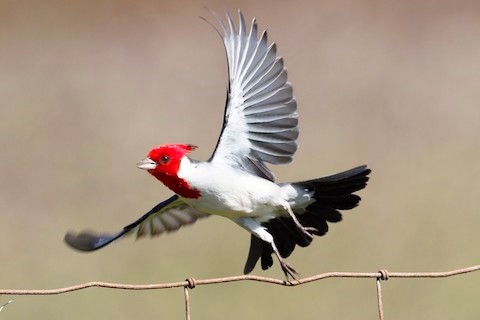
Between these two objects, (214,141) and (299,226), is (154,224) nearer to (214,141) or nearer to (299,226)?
(299,226)

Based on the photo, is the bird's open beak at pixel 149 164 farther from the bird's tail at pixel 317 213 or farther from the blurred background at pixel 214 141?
the blurred background at pixel 214 141

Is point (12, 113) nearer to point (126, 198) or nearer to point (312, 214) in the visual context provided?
point (126, 198)

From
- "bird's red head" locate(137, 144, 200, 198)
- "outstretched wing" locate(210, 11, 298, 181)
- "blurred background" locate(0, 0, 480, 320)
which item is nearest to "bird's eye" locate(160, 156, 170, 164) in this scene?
"bird's red head" locate(137, 144, 200, 198)

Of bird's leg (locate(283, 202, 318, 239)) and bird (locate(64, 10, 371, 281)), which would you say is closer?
bird (locate(64, 10, 371, 281))

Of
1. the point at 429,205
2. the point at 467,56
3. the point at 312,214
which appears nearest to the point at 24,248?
the point at 429,205

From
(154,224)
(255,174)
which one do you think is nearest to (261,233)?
(255,174)

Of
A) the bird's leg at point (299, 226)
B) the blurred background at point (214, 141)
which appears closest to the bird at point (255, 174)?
the bird's leg at point (299, 226)

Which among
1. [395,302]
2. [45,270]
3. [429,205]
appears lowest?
[45,270]

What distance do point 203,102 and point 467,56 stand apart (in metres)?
2.97

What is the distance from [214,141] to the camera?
34.3 feet

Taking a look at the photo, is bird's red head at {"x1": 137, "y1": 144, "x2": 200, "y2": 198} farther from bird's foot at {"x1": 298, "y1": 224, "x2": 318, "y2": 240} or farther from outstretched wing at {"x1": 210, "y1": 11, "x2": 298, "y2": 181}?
bird's foot at {"x1": 298, "y1": 224, "x2": 318, "y2": 240}

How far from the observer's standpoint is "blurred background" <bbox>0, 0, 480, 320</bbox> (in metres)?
8.16

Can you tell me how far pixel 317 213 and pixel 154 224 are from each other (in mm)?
800

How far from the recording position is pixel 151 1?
15234mm
